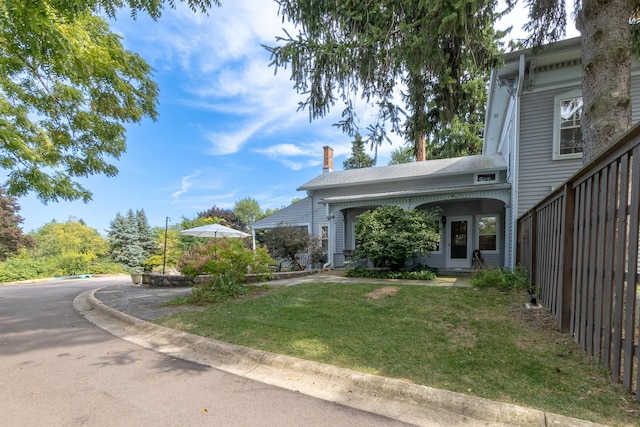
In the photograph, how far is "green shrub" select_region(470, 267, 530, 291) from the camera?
678cm

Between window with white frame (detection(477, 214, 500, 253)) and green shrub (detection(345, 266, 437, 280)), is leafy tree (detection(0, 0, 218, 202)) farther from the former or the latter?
window with white frame (detection(477, 214, 500, 253))

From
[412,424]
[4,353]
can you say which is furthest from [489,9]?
[4,353]

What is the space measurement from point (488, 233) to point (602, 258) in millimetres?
9630

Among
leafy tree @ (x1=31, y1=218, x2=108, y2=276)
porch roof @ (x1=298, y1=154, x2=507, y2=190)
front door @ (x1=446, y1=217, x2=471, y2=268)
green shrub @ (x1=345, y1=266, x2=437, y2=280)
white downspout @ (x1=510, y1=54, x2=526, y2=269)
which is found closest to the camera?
white downspout @ (x1=510, y1=54, x2=526, y2=269)

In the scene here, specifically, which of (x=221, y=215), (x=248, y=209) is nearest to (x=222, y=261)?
(x=221, y=215)

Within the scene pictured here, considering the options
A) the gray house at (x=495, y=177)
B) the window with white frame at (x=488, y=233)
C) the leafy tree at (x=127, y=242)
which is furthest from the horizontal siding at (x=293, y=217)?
the leafy tree at (x=127, y=242)

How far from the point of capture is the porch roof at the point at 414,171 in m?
12.4

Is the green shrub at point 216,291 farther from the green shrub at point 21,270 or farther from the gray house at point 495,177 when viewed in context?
the green shrub at point 21,270

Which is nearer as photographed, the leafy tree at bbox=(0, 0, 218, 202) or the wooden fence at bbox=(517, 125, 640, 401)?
the wooden fence at bbox=(517, 125, 640, 401)

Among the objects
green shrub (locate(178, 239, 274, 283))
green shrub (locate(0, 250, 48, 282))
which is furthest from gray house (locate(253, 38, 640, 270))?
green shrub (locate(0, 250, 48, 282))

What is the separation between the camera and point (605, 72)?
4406 mm

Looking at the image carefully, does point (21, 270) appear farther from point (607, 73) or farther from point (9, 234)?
point (607, 73)

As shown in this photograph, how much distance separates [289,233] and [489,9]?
34.2 ft

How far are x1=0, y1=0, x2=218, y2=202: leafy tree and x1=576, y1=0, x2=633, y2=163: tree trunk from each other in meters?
6.01
